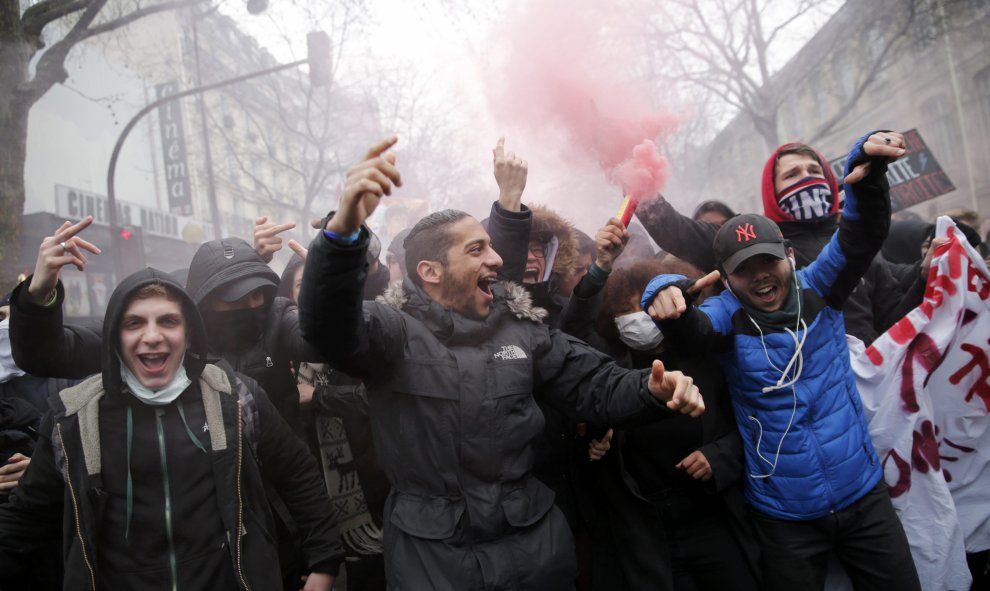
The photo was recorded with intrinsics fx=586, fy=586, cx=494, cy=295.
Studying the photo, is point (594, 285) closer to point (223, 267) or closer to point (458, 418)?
point (458, 418)

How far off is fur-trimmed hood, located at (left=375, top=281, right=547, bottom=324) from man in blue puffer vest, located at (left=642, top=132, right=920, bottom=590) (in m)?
0.52

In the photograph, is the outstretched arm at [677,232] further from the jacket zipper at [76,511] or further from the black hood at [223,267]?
the jacket zipper at [76,511]

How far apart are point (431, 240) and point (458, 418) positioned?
78 centimetres

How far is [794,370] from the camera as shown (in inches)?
102

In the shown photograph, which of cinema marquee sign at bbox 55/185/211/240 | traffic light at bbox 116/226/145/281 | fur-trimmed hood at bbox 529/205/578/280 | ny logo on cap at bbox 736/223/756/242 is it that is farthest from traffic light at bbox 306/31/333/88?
ny logo on cap at bbox 736/223/756/242

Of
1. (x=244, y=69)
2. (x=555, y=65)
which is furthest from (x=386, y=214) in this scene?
(x=244, y=69)

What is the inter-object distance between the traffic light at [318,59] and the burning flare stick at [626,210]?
30.2ft

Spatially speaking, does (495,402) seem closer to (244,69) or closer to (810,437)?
(810,437)

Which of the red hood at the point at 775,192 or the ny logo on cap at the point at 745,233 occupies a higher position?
the red hood at the point at 775,192

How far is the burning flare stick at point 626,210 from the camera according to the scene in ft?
9.44

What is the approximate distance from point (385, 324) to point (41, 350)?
1.41 metres

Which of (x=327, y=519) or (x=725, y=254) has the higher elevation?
(x=725, y=254)

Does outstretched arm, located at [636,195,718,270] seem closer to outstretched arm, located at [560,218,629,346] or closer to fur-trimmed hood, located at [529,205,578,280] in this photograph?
fur-trimmed hood, located at [529,205,578,280]

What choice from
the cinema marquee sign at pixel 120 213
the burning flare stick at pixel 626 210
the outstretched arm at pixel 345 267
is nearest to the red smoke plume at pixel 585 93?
the burning flare stick at pixel 626 210
